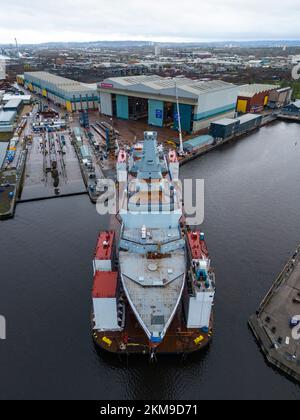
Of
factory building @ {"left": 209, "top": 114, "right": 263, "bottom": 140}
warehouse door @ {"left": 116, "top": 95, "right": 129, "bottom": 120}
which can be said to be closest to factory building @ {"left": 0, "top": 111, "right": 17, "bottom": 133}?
warehouse door @ {"left": 116, "top": 95, "right": 129, "bottom": 120}

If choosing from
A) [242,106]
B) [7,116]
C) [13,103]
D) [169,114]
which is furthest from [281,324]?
Answer: [13,103]

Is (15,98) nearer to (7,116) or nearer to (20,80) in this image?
(7,116)

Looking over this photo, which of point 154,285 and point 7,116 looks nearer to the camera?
point 154,285

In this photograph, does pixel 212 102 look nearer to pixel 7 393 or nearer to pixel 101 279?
pixel 101 279

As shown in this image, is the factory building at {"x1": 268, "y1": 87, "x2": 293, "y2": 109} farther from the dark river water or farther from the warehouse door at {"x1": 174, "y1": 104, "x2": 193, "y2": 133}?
the dark river water

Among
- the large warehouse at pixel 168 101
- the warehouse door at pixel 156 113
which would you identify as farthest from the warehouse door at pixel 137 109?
the warehouse door at pixel 156 113
